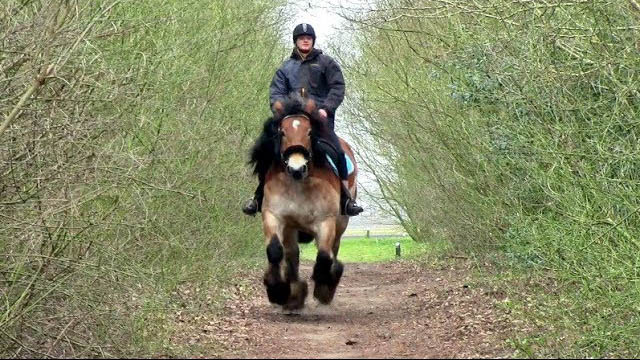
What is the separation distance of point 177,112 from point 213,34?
2.16 metres

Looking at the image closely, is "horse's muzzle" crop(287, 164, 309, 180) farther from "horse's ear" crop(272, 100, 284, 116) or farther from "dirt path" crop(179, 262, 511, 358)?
"dirt path" crop(179, 262, 511, 358)

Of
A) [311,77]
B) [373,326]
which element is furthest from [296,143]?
[373,326]

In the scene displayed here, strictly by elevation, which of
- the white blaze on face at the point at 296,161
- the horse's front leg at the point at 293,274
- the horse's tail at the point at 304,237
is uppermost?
the white blaze on face at the point at 296,161

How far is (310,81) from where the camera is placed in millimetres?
13156

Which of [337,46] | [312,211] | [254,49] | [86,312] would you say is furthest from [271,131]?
[337,46]

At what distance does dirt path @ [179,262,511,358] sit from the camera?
9219mm

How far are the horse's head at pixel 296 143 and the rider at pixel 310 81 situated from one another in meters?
0.78

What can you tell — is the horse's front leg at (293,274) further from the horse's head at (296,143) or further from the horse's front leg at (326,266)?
the horse's head at (296,143)

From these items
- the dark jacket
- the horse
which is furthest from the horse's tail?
the dark jacket

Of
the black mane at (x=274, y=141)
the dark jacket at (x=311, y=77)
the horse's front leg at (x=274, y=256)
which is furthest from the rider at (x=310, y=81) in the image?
the horse's front leg at (x=274, y=256)

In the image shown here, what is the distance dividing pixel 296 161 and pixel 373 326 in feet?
5.76

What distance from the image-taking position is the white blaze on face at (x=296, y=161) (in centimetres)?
1183

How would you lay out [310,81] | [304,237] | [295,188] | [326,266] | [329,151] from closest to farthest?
[295,188]
[329,151]
[326,266]
[310,81]
[304,237]

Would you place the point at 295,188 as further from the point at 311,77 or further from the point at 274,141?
the point at 311,77
